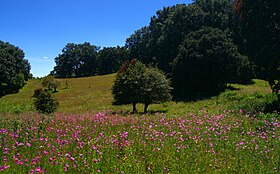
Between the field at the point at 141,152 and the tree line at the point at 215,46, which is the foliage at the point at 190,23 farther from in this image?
the field at the point at 141,152

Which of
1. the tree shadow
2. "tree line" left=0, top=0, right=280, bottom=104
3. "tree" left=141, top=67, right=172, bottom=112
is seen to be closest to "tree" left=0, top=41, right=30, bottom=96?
the tree shadow

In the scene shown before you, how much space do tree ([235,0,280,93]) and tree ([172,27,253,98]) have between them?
13.6m

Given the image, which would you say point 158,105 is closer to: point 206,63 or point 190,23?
point 206,63

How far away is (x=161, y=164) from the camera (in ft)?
18.4

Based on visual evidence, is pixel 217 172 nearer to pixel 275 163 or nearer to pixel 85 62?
pixel 275 163

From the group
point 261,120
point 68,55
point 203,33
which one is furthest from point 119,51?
point 261,120

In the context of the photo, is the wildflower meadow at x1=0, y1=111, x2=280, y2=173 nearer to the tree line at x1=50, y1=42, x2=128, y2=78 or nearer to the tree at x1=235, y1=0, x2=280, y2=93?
the tree at x1=235, y1=0, x2=280, y2=93

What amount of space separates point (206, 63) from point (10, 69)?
136 ft

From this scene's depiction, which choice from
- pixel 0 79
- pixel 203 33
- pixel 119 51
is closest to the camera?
pixel 203 33

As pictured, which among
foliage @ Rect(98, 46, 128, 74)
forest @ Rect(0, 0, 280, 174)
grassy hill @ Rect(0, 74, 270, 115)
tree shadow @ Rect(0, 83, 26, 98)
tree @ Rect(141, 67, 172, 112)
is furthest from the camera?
foliage @ Rect(98, 46, 128, 74)

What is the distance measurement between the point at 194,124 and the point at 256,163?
13.2 ft

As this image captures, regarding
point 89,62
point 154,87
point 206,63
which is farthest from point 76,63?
point 154,87

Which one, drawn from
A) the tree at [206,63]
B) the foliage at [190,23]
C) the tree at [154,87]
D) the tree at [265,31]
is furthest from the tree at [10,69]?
the tree at [265,31]

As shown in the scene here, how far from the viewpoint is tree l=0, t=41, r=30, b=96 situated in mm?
51825
